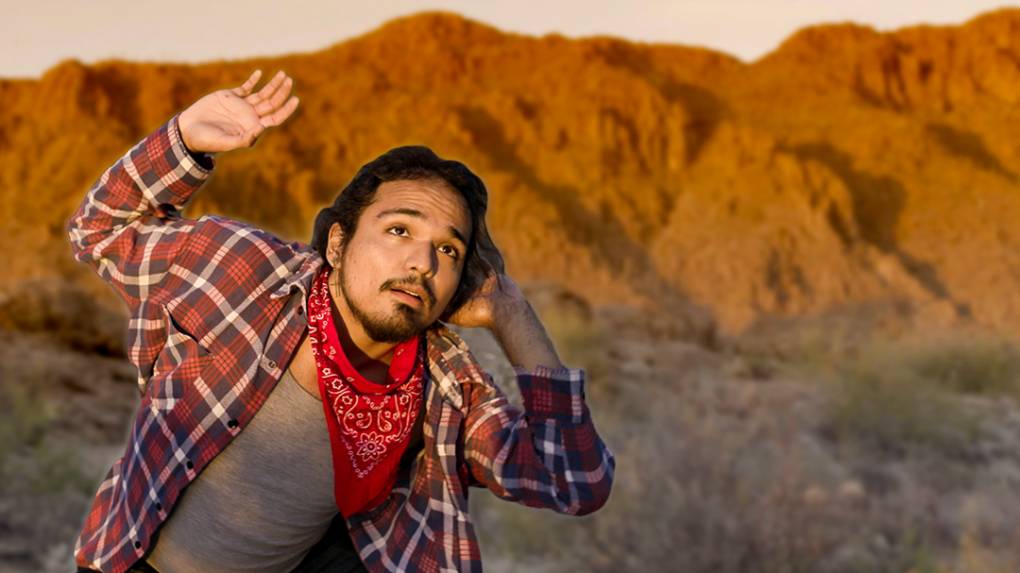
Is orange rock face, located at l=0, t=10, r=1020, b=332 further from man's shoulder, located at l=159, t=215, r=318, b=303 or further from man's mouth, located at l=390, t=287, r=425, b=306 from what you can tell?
man's mouth, located at l=390, t=287, r=425, b=306

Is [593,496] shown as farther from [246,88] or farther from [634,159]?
[634,159]

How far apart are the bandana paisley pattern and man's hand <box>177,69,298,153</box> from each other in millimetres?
336

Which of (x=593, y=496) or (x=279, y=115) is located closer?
(x=279, y=115)

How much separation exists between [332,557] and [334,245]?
26.6 inches

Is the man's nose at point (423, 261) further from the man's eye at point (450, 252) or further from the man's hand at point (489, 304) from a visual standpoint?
the man's hand at point (489, 304)

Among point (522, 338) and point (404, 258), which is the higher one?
point (404, 258)

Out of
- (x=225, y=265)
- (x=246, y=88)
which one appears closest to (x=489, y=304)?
(x=225, y=265)

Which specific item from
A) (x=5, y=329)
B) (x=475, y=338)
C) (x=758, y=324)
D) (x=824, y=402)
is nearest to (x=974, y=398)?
(x=824, y=402)

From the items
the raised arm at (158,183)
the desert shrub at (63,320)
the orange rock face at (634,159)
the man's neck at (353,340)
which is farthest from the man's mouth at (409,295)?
the orange rock face at (634,159)

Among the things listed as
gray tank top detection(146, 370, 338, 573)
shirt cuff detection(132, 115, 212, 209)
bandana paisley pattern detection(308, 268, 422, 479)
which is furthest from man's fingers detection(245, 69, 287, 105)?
gray tank top detection(146, 370, 338, 573)

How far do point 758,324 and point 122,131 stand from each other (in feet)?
30.9

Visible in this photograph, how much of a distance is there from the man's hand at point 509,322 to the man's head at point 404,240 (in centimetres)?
4

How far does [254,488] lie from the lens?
92.0 inches

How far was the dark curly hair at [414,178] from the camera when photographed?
8.03ft
